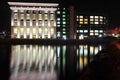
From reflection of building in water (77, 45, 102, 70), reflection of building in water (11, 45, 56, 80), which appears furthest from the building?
reflection of building in water (11, 45, 56, 80)

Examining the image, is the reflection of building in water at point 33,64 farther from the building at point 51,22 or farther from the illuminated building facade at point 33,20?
the illuminated building facade at point 33,20

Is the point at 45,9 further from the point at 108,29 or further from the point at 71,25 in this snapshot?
the point at 108,29

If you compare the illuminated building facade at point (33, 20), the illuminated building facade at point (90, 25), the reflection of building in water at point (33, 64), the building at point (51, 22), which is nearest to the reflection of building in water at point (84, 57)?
the reflection of building in water at point (33, 64)

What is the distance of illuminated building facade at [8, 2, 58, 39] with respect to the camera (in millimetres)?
87812

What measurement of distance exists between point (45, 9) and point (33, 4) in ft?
13.3

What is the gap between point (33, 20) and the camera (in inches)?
3548

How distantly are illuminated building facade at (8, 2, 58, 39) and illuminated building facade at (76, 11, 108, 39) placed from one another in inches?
377

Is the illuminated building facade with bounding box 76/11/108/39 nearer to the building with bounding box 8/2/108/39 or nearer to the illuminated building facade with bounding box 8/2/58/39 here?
the building with bounding box 8/2/108/39

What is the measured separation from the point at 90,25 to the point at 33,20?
18468 mm

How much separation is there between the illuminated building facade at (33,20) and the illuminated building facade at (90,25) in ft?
31.4

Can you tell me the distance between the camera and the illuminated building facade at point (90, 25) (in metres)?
93.5

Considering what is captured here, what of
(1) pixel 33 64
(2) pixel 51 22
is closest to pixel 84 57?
(1) pixel 33 64

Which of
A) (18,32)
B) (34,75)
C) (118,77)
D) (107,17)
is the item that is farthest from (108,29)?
(118,77)

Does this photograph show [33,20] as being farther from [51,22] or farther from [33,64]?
[33,64]
